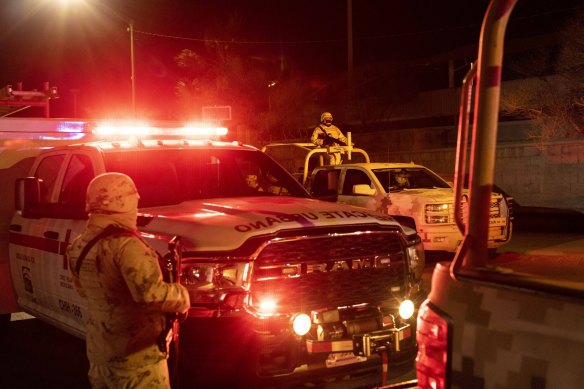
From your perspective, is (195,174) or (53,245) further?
(195,174)

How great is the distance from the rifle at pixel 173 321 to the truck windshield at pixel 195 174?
5.79ft

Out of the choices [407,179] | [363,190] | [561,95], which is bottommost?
[363,190]

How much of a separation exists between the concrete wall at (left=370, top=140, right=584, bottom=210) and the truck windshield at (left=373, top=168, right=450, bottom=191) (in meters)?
10.5

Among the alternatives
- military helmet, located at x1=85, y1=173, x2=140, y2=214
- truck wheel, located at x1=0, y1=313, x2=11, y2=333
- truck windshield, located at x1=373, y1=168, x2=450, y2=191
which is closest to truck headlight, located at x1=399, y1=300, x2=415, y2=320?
military helmet, located at x1=85, y1=173, x2=140, y2=214

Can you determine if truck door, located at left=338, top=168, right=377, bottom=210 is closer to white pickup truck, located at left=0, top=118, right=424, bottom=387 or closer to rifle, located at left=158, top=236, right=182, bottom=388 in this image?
white pickup truck, located at left=0, top=118, right=424, bottom=387

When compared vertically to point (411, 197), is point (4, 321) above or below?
below

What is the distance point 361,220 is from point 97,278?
2124mm

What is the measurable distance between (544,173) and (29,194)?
2036 cm

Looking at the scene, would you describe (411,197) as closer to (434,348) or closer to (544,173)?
(434,348)

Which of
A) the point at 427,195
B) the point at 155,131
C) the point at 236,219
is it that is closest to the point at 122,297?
the point at 236,219

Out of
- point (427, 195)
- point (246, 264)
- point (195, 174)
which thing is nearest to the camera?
point (246, 264)

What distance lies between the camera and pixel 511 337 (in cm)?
233

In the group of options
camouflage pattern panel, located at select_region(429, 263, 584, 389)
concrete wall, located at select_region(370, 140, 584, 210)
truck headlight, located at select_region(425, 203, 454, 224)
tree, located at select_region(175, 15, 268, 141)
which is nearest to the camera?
camouflage pattern panel, located at select_region(429, 263, 584, 389)

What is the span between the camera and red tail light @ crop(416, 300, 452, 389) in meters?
2.55
